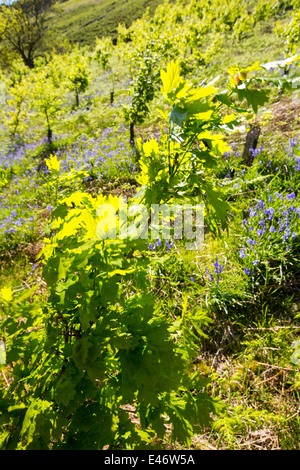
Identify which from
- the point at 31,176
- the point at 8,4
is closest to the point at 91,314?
the point at 31,176

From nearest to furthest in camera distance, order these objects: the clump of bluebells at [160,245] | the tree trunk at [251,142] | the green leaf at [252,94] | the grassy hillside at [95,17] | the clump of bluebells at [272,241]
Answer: the green leaf at [252,94] < the clump of bluebells at [272,241] < the clump of bluebells at [160,245] < the tree trunk at [251,142] < the grassy hillside at [95,17]

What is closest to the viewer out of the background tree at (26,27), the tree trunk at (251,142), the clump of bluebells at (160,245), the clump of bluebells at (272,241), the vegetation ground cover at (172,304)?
the vegetation ground cover at (172,304)

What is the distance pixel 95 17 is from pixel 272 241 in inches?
2995

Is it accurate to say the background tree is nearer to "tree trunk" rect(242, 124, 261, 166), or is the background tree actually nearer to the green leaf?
"tree trunk" rect(242, 124, 261, 166)

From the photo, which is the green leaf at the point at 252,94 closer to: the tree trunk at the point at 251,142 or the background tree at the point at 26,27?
the tree trunk at the point at 251,142

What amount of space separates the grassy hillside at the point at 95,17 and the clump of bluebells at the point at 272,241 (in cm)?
3926

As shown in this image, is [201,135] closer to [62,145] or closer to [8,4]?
[62,145]

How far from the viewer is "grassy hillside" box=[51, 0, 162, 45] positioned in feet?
142

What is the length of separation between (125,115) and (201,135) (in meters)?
5.49

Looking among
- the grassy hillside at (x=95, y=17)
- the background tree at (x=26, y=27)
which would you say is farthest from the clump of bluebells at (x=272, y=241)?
the grassy hillside at (x=95, y=17)

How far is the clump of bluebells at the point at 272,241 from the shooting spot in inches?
102

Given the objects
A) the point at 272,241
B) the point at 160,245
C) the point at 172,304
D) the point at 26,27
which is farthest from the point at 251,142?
the point at 26,27

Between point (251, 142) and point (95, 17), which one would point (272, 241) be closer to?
point (251, 142)

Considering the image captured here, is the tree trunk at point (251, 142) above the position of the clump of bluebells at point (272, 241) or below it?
above
